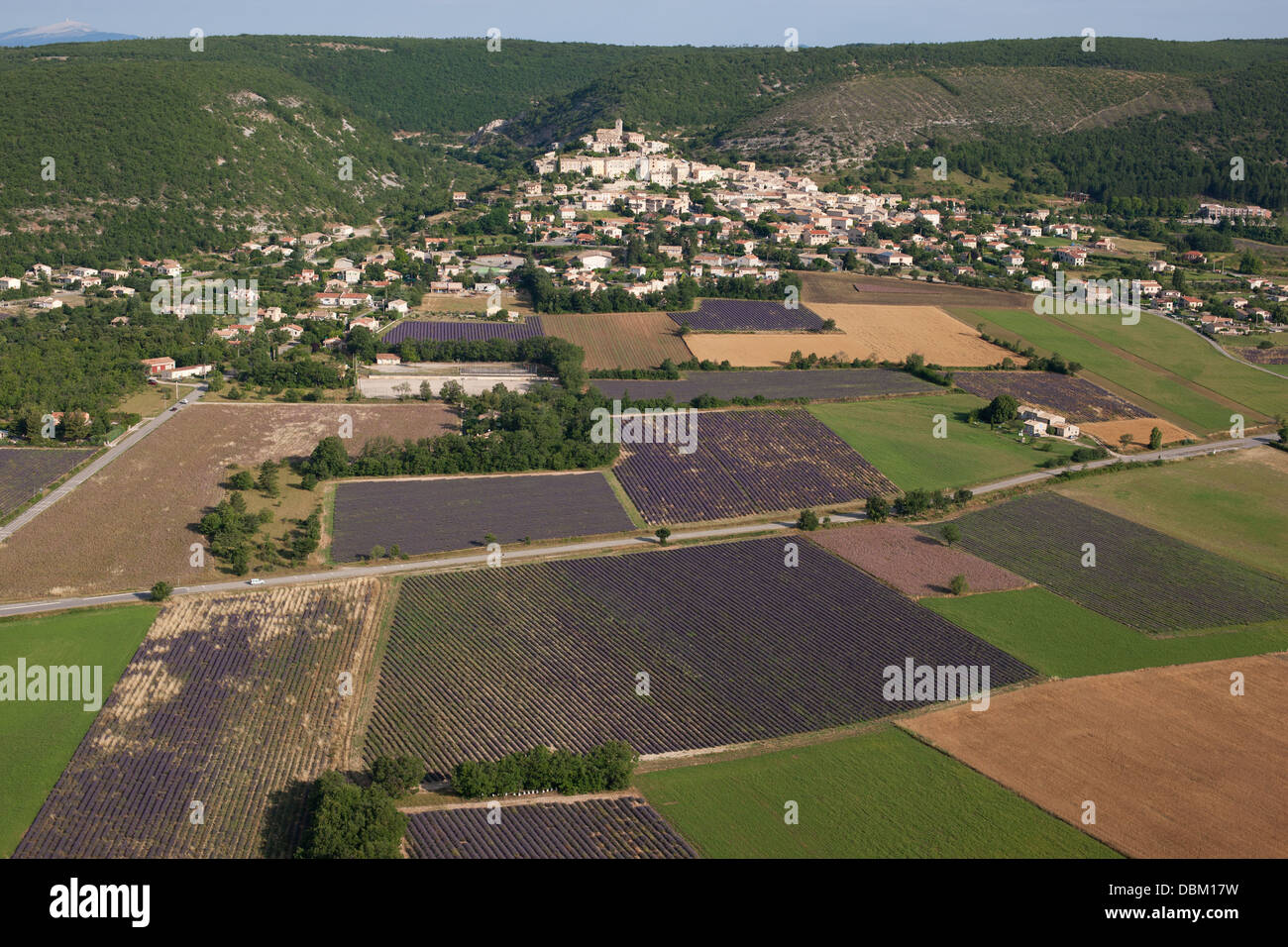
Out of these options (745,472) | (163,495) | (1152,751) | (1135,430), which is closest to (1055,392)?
(1135,430)

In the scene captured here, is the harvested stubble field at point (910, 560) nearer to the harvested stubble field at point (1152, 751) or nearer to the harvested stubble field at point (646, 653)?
the harvested stubble field at point (646, 653)

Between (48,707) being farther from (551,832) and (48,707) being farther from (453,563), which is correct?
(551,832)

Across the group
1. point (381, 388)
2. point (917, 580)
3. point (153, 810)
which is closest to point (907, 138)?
point (381, 388)

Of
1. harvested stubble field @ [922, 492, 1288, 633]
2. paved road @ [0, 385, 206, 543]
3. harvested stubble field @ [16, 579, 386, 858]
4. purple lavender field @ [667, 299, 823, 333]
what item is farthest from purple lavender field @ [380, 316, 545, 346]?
harvested stubble field @ [922, 492, 1288, 633]

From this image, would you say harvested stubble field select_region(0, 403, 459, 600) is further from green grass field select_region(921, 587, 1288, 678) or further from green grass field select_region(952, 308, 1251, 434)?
green grass field select_region(952, 308, 1251, 434)

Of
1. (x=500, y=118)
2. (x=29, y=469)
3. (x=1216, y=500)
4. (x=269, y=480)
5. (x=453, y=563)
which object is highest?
(x=500, y=118)

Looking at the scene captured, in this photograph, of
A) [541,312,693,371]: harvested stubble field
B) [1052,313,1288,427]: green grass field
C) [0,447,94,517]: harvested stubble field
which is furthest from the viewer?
[541,312,693,371]: harvested stubble field
